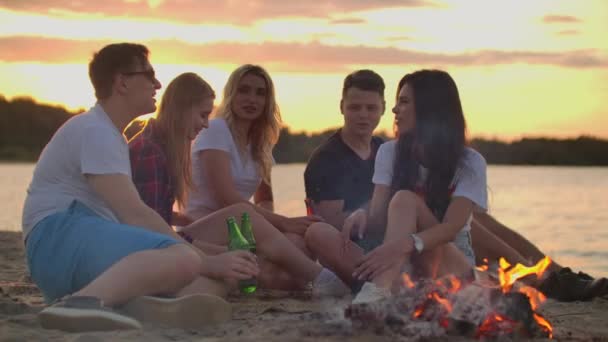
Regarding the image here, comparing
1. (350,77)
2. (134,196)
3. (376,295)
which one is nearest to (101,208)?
(134,196)

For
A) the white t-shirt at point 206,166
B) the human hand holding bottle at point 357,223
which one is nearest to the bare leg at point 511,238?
the human hand holding bottle at point 357,223

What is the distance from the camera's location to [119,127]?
4.77 metres

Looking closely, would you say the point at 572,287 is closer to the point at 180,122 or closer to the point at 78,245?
the point at 180,122

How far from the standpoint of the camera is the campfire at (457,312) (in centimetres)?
420

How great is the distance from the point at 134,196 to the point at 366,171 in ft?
7.53

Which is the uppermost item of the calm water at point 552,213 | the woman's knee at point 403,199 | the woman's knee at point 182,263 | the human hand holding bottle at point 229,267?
the woman's knee at point 403,199

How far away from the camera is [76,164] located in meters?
4.61

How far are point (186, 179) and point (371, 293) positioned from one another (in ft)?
5.43

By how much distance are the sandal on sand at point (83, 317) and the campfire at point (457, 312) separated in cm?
110

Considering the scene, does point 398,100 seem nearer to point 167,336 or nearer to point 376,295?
point 376,295

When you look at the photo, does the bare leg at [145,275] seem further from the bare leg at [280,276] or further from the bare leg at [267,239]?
the bare leg at [280,276]

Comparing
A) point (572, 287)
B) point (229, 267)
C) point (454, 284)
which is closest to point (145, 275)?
point (229, 267)

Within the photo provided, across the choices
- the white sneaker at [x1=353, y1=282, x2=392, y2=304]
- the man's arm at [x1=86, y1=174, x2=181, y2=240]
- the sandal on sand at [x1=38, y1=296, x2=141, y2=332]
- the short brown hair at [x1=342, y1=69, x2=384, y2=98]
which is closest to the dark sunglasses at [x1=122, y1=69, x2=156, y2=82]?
the man's arm at [x1=86, y1=174, x2=181, y2=240]

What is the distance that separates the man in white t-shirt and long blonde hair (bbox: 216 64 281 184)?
6.10 feet
